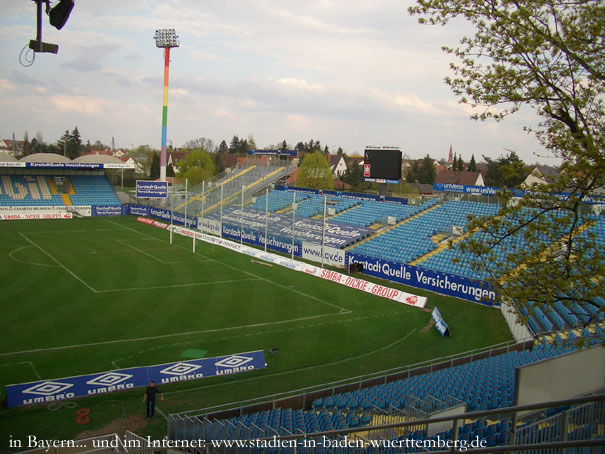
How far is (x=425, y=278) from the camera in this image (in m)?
34.2

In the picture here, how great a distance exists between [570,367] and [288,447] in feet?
19.7

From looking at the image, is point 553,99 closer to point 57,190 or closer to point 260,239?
point 260,239

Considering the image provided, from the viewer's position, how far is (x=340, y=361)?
21.9 meters

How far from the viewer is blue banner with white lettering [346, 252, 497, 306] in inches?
1228

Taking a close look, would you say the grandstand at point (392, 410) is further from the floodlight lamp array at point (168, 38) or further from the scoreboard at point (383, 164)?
the floodlight lamp array at point (168, 38)

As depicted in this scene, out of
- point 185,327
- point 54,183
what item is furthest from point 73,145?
point 185,327

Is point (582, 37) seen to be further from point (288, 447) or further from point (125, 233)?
point (125, 233)

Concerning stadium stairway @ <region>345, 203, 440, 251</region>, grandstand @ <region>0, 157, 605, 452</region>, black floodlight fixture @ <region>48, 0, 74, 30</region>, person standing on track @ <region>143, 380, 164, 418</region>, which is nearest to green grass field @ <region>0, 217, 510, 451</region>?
person standing on track @ <region>143, 380, 164, 418</region>

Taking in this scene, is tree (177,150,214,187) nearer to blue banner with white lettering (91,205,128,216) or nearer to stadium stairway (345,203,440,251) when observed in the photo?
blue banner with white lettering (91,205,128,216)

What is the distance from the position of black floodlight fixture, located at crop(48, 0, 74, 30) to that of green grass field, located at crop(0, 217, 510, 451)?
11.4 metres

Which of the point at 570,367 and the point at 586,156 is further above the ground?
the point at 586,156

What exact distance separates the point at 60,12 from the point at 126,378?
41.2 feet

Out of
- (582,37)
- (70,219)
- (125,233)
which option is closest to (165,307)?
(582,37)

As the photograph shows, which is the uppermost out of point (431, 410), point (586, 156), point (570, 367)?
point (586, 156)
